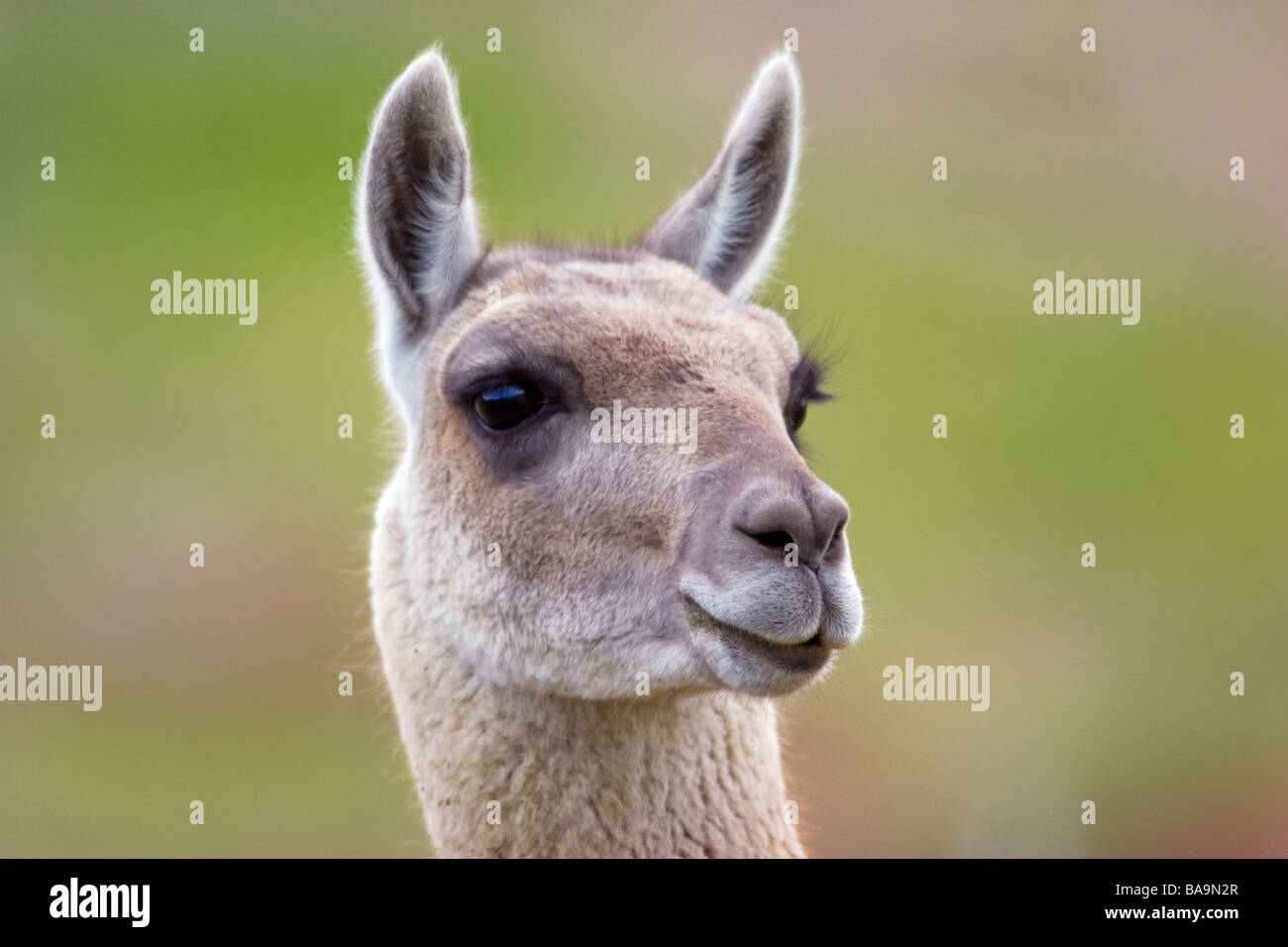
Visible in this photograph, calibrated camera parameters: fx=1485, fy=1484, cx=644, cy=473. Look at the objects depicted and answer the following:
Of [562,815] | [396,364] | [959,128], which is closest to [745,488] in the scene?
[562,815]

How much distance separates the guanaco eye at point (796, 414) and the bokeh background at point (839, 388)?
497cm

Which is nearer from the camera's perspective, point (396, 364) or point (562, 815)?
point (562, 815)

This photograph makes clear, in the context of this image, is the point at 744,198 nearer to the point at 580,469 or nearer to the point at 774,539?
the point at 580,469

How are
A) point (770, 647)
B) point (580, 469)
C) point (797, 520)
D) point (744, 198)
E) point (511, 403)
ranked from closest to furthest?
point (797, 520), point (770, 647), point (580, 469), point (511, 403), point (744, 198)

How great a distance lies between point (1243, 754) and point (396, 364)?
34.0 feet

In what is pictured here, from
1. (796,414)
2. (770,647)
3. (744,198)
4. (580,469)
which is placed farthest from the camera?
(744,198)

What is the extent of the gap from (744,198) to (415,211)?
1291 mm

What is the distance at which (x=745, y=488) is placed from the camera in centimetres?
408

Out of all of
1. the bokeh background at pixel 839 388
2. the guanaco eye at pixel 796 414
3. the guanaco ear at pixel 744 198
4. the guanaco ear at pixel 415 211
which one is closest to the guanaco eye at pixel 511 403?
the guanaco ear at pixel 415 211

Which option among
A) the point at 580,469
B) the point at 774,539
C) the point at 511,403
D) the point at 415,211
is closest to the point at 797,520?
the point at 774,539

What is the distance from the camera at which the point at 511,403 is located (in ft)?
15.2

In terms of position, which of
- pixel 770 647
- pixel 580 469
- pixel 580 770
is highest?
pixel 580 469

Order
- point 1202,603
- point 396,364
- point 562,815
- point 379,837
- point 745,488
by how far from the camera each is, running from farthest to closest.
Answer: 1. point 1202,603
2. point 379,837
3. point 396,364
4. point 562,815
5. point 745,488
